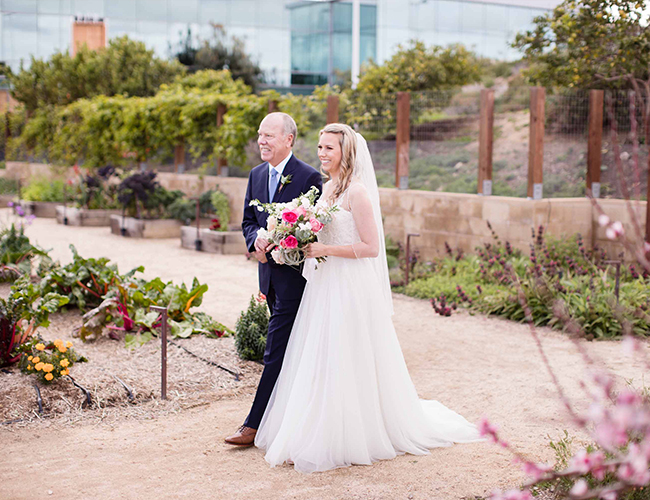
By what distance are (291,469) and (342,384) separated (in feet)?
1.70

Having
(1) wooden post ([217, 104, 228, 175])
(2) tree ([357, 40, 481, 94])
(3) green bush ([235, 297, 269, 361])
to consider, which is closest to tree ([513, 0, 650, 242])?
(2) tree ([357, 40, 481, 94])

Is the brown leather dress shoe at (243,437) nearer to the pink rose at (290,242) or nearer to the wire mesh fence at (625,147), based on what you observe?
the pink rose at (290,242)

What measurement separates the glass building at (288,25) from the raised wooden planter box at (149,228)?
15860 millimetres

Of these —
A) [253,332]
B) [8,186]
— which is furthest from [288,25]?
[253,332]

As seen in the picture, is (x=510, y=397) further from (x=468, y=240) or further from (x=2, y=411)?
(x=468, y=240)

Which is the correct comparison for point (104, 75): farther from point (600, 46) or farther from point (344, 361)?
point (344, 361)

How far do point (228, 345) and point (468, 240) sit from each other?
16.0ft

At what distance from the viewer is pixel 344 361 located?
3830mm

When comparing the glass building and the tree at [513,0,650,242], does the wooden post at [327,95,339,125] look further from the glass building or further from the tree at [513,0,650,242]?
the glass building

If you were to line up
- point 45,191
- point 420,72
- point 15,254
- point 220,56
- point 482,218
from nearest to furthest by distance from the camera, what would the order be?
1. point 15,254
2. point 482,218
3. point 420,72
4. point 45,191
5. point 220,56

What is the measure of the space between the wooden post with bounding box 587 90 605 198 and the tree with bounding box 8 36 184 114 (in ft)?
52.7

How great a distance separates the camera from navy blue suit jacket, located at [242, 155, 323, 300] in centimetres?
411

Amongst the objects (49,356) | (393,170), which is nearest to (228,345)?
A: (49,356)

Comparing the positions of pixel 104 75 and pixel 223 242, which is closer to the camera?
pixel 223 242
